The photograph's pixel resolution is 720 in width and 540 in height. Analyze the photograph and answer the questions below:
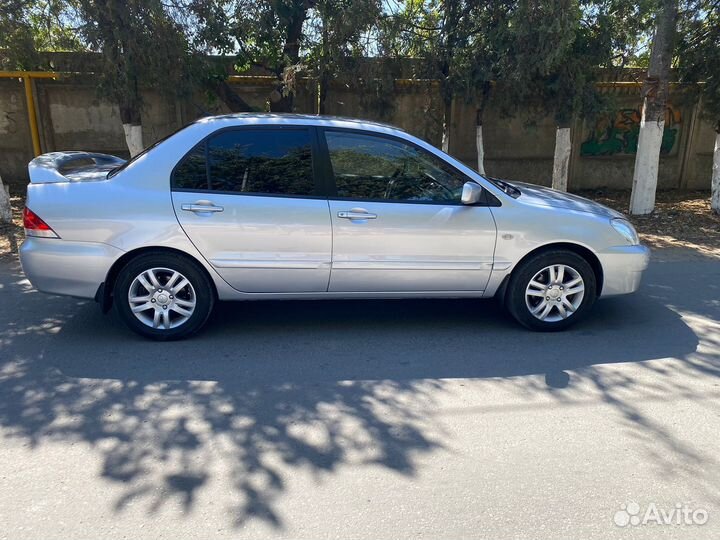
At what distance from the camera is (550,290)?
4.73m

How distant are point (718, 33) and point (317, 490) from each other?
→ 367 inches

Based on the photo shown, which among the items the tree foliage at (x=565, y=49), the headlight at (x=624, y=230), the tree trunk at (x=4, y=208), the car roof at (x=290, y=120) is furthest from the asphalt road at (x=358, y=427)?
the tree foliage at (x=565, y=49)

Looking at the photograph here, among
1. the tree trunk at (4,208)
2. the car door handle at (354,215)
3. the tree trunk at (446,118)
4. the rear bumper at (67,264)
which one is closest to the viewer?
the rear bumper at (67,264)

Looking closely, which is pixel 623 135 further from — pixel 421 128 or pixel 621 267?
pixel 621 267

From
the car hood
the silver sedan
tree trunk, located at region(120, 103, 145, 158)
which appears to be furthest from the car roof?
tree trunk, located at region(120, 103, 145, 158)

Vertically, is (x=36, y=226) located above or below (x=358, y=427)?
above

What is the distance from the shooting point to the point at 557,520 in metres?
2.65

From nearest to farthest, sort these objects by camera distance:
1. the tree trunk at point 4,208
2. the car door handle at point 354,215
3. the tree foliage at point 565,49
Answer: the car door handle at point 354,215 < the tree foliage at point 565,49 < the tree trunk at point 4,208

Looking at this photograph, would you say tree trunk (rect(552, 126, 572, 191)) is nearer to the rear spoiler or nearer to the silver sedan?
the silver sedan

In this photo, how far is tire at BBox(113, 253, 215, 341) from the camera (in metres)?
4.38

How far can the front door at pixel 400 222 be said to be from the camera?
4473 mm

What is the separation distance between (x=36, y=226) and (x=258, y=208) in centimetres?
167

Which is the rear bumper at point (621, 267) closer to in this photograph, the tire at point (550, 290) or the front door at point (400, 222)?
the tire at point (550, 290)

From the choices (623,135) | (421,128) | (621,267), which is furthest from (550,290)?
(623,135)
